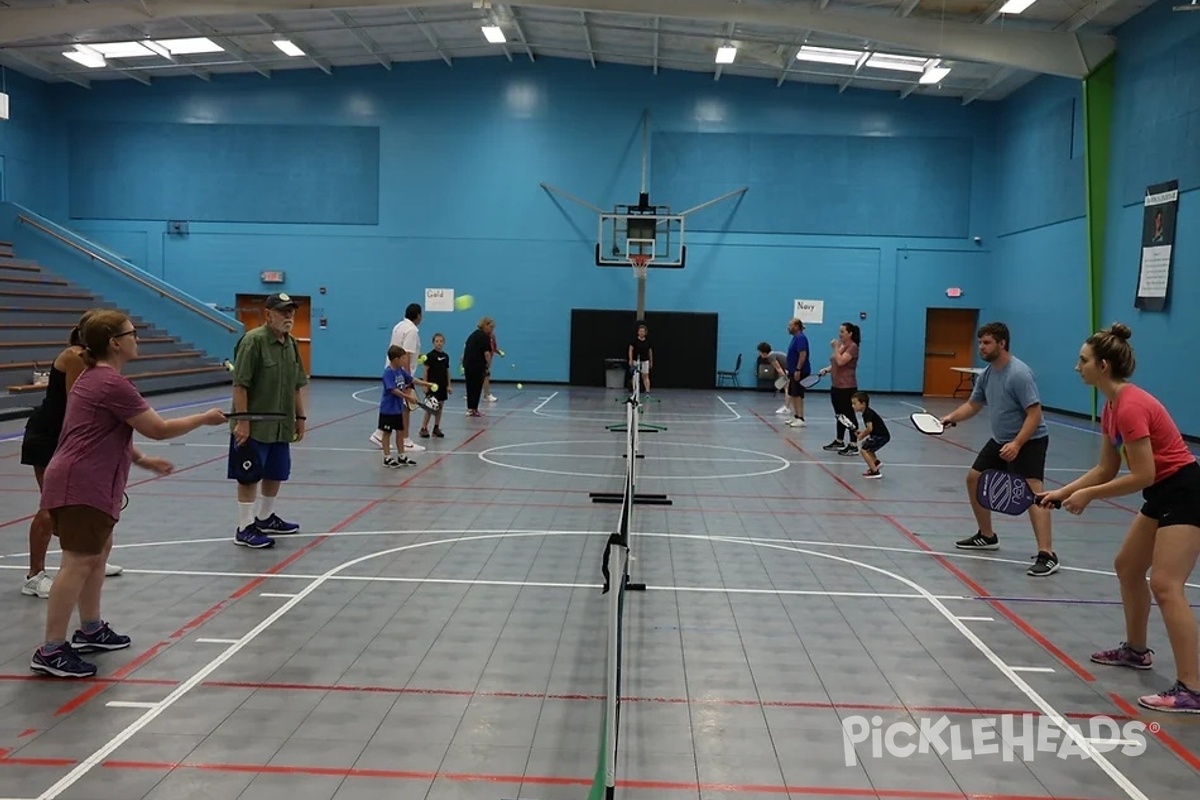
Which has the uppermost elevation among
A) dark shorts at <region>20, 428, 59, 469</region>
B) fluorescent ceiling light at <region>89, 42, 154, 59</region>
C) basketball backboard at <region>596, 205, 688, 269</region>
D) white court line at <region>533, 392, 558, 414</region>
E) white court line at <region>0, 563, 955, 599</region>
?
fluorescent ceiling light at <region>89, 42, 154, 59</region>

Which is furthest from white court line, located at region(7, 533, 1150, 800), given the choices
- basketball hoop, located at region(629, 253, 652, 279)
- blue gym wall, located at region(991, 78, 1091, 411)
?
basketball hoop, located at region(629, 253, 652, 279)

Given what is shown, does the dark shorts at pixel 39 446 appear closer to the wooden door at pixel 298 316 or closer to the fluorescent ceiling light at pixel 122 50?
the fluorescent ceiling light at pixel 122 50

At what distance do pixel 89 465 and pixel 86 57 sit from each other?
2801 centimetres

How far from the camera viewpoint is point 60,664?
16.6 ft

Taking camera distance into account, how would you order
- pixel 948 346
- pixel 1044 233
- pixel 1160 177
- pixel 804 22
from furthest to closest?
pixel 948 346 < pixel 1044 233 < pixel 804 22 < pixel 1160 177

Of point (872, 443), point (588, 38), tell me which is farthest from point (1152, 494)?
point (588, 38)

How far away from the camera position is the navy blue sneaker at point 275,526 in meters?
8.60

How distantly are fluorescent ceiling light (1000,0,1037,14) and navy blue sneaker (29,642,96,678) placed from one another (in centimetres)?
2141

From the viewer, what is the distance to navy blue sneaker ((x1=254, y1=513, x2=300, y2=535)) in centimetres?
860

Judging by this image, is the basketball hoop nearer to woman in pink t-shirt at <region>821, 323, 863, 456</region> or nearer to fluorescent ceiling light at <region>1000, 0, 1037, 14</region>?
fluorescent ceiling light at <region>1000, 0, 1037, 14</region>

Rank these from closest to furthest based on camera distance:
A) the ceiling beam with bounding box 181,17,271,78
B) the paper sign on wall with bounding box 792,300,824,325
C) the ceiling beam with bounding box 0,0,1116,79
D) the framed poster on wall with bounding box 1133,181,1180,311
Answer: the framed poster on wall with bounding box 1133,181,1180,311 < the ceiling beam with bounding box 0,0,1116,79 < the ceiling beam with bounding box 181,17,271,78 < the paper sign on wall with bounding box 792,300,824,325

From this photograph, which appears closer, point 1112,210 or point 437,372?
point 437,372

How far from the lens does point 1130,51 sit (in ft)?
70.3

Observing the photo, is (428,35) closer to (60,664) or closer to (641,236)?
(641,236)
